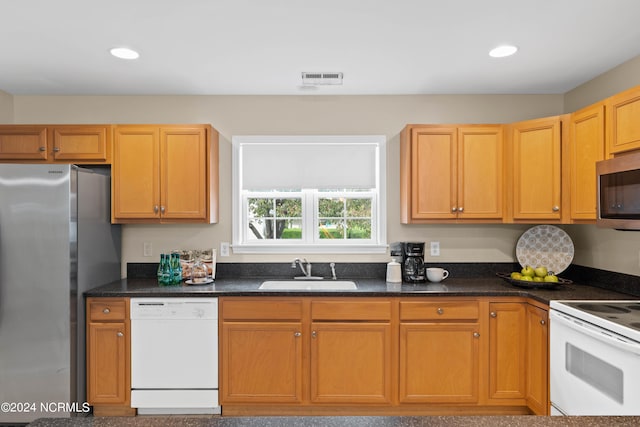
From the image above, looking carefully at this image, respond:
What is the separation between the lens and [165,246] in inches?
133

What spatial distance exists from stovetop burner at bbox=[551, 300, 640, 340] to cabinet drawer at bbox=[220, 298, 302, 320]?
5.51 ft

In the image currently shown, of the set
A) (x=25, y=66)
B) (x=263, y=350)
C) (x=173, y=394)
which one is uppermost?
(x=25, y=66)

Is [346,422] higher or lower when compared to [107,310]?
higher

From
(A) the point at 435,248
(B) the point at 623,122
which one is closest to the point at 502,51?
(B) the point at 623,122

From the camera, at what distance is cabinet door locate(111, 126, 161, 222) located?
306 centimetres

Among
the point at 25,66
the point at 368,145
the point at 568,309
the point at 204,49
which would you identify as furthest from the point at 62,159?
the point at 568,309

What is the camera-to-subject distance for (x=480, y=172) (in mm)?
3064

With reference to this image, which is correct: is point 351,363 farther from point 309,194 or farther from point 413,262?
point 309,194

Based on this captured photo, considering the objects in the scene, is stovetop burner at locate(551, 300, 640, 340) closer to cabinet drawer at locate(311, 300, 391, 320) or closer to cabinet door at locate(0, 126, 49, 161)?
cabinet drawer at locate(311, 300, 391, 320)

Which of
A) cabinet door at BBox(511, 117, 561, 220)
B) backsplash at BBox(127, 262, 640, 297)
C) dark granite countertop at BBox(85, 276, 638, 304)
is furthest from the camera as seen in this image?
backsplash at BBox(127, 262, 640, 297)

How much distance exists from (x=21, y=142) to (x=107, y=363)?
6.14 ft

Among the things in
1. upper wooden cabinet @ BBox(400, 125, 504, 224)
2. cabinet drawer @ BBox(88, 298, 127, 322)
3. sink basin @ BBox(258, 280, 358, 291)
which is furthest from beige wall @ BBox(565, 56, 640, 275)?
cabinet drawer @ BBox(88, 298, 127, 322)

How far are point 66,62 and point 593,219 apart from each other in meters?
3.72

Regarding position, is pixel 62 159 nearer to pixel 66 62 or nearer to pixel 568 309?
pixel 66 62
